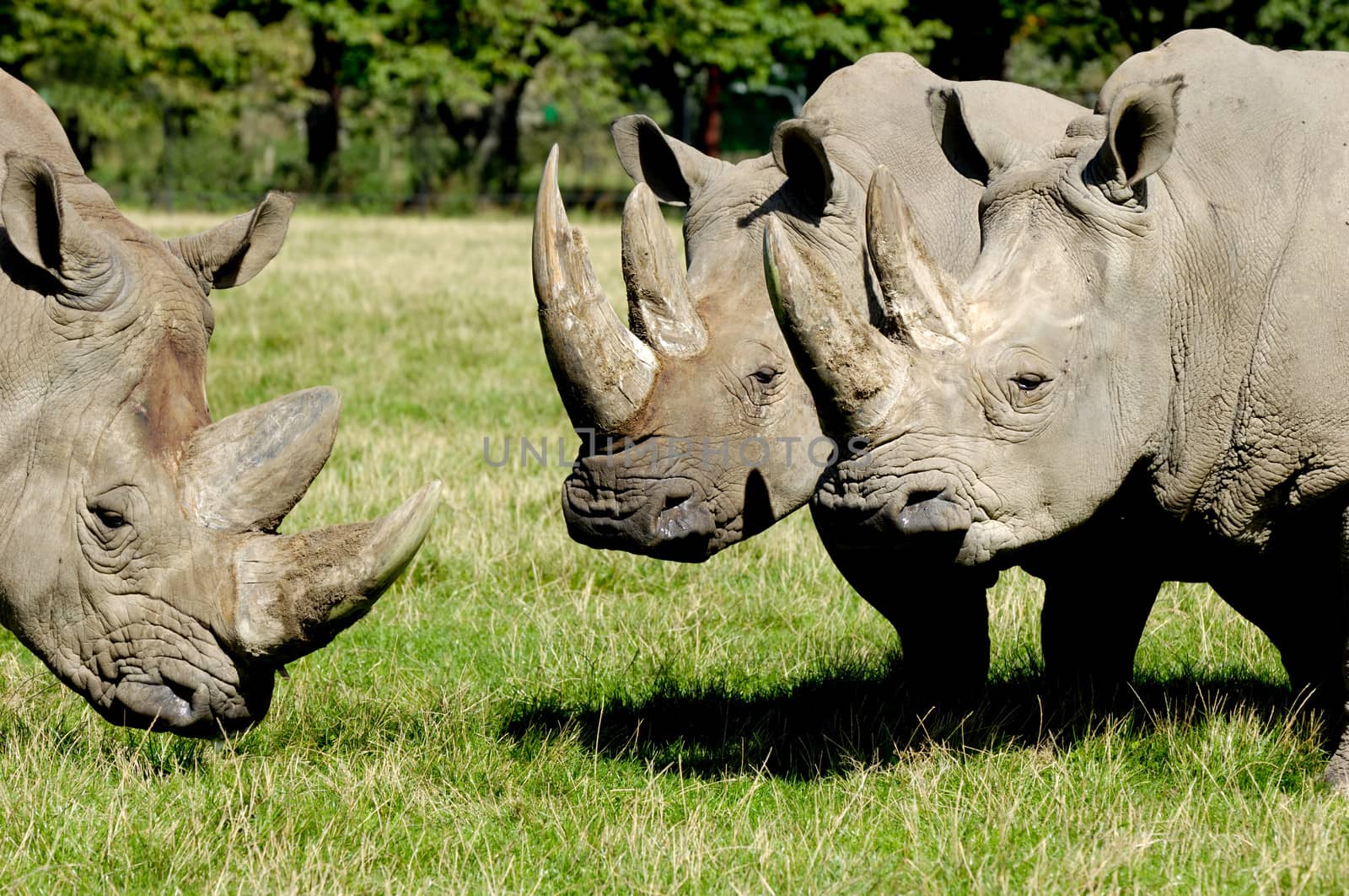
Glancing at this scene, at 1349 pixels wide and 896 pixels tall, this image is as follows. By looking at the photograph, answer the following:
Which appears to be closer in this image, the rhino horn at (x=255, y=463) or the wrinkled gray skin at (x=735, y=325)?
the rhino horn at (x=255, y=463)

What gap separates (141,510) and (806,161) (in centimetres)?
220

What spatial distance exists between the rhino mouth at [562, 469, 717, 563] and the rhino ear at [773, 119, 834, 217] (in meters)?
1.10

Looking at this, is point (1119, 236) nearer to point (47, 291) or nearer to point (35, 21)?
point (47, 291)

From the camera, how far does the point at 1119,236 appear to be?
411 cm

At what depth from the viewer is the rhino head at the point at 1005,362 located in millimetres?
3967

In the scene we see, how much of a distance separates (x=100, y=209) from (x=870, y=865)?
2696 mm

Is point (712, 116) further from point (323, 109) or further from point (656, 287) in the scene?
point (656, 287)

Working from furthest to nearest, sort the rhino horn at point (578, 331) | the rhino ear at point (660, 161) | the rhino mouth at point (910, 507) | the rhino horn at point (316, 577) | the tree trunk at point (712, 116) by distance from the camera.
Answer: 1. the tree trunk at point (712, 116)
2. the rhino ear at point (660, 161)
3. the rhino horn at point (578, 331)
4. the rhino horn at point (316, 577)
5. the rhino mouth at point (910, 507)

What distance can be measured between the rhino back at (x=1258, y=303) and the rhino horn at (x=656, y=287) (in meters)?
1.35

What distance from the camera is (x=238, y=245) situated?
484 centimetres

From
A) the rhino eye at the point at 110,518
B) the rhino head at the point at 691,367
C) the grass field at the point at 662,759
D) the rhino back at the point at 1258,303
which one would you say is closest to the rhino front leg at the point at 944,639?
the grass field at the point at 662,759

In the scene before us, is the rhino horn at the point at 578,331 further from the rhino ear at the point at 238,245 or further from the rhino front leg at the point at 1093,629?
the rhino front leg at the point at 1093,629

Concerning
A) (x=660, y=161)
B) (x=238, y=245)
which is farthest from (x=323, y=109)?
(x=238, y=245)

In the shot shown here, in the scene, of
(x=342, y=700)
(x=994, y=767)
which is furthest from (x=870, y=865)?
(x=342, y=700)
